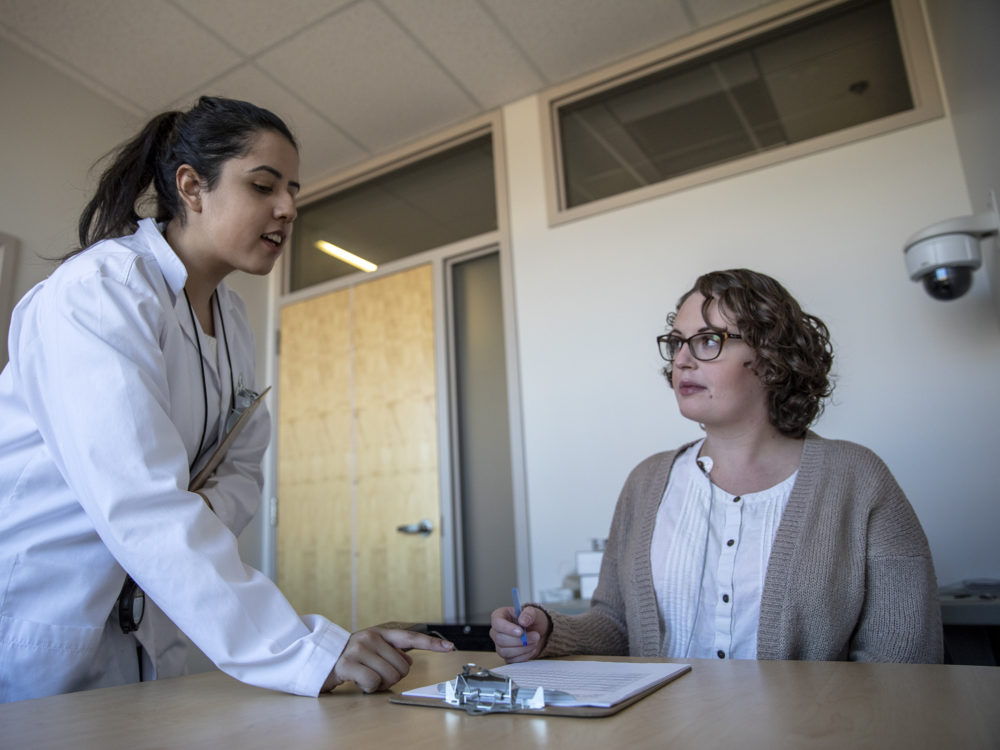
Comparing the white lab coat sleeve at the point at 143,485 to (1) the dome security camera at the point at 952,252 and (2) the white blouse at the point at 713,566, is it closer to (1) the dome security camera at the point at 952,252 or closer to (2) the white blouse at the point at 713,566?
(2) the white blouse at the point at 713,566

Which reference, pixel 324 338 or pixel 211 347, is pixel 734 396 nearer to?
pixel 211 347

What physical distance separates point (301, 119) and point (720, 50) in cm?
212

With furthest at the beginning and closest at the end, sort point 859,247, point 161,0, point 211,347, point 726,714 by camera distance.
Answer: point 161,0
point 859,247
point 211,347
point 726,714

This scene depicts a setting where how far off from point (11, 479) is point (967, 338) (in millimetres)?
2725

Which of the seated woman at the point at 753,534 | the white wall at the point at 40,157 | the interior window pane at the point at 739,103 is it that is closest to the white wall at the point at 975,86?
the interior window pane at the point at 739,103

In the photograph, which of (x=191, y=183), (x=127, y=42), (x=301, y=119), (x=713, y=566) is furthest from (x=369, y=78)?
(x=713, y=566)

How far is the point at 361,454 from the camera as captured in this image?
3.79 m

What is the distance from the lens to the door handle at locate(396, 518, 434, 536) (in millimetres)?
3480

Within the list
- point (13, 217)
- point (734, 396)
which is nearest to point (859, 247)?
point (734, 396)

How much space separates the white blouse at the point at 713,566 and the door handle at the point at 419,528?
2.20 meters

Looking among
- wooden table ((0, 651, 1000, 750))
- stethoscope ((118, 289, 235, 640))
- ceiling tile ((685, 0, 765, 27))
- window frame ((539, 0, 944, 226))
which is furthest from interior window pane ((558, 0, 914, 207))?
wooden table ((0, 651, 1000, 750))

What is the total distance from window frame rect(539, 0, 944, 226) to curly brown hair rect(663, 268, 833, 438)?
1641 millimetres

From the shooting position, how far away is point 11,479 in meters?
0.99

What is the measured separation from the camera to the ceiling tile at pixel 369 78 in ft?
10.1
